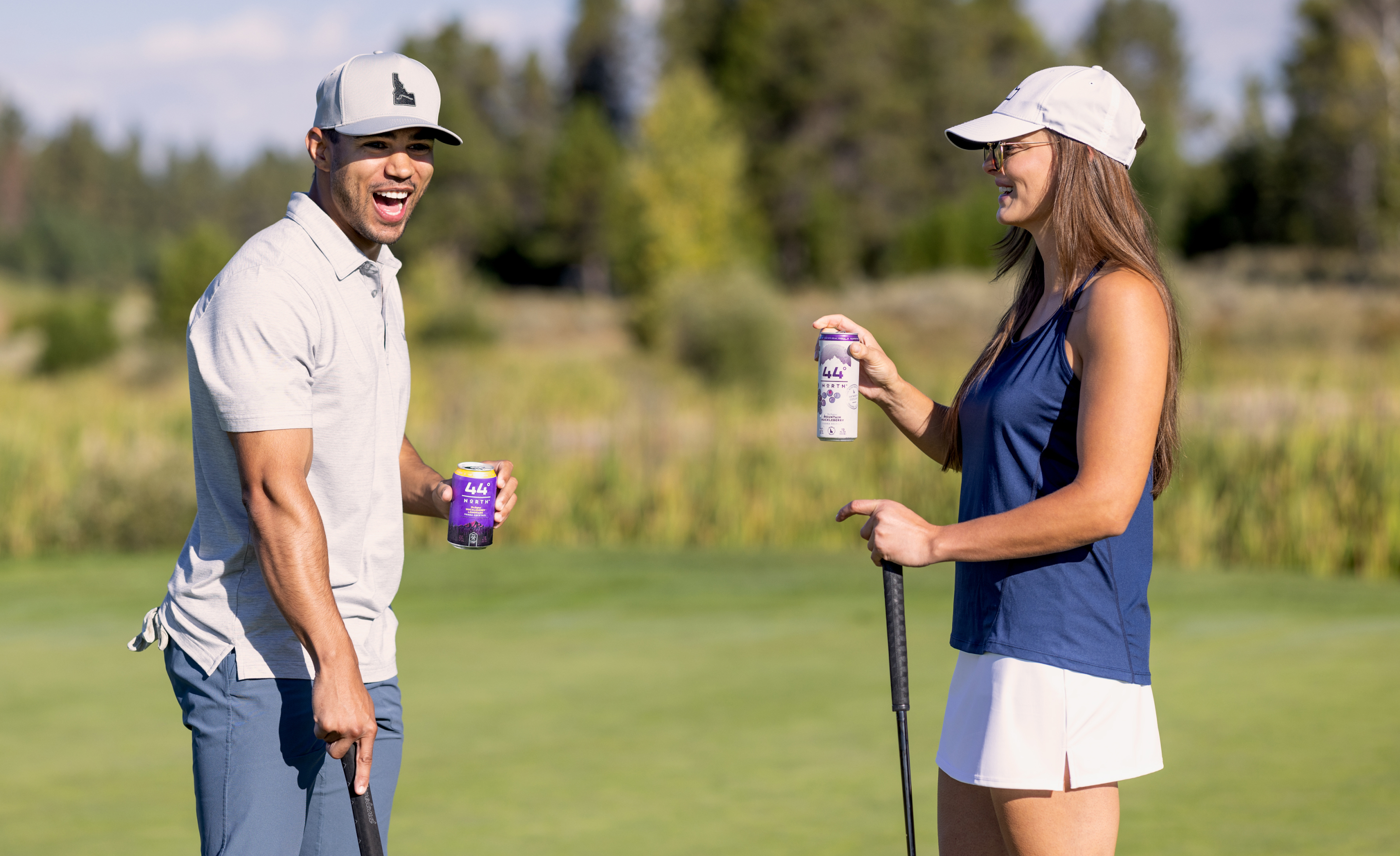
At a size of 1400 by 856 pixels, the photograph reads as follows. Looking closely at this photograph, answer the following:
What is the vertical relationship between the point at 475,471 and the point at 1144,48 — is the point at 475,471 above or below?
below

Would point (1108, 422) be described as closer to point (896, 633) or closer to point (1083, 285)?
point (1083, 285)

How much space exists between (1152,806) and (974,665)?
2357mm

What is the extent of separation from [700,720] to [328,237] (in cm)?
343

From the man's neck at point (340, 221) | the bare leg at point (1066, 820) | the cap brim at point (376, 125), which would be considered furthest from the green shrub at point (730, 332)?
the bare leg at point (1066, 820)

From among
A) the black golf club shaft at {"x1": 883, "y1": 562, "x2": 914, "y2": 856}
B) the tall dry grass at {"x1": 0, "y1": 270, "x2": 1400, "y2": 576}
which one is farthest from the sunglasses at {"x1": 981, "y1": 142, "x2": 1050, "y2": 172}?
the tall dry grass at {"x1": 0, "y1": 270, "x2": 1400, "y2": 576}

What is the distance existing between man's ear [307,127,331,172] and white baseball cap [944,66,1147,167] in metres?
1.07

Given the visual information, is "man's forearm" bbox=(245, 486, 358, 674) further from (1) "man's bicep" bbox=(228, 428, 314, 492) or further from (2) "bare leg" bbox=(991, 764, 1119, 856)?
(2) "bare leg" bbox=(991, 764, 1119, 856)

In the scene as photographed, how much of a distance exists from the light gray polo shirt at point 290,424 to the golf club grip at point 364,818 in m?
0.16

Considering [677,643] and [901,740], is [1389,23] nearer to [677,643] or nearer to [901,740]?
[677,643]

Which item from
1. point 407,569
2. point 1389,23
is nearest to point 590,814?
point 407,569

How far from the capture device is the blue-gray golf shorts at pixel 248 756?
2.35 m

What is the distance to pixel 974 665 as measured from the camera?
2432 millimetres

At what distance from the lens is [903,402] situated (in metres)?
2.90

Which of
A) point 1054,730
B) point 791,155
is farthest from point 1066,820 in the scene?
point 791,155
